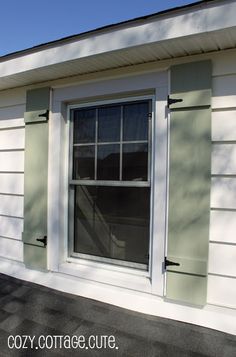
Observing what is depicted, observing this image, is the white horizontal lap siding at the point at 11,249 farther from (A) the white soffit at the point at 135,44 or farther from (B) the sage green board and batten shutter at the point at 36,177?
(A) the white soffit at the point at 135,44

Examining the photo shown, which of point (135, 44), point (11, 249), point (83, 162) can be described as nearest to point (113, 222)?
point (83, 162)

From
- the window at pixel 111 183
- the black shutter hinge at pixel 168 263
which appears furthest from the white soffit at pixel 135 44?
the black shutter hinge at pixel 168 263

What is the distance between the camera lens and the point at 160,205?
2.25 meters

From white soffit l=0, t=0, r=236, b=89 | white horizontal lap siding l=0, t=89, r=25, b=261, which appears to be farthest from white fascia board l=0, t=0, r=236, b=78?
white horizontal lap siding l=0, t=89, r=25, b=261

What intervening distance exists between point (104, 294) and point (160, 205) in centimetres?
87

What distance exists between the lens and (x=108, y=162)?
254 cm

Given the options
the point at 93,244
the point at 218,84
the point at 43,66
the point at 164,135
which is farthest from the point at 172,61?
the point at 93,244

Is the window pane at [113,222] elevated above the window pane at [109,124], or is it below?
below

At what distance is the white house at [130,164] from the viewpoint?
2021mm

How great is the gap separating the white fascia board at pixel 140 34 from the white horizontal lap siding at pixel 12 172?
56 centimetres

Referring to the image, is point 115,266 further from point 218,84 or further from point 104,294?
point 218,84

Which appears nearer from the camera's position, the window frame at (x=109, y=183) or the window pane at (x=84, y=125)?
the window frame at (x=109, y=183)

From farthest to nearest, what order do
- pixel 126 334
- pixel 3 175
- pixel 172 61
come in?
pixel 3 175
pixel 172 61
pixel 126 334

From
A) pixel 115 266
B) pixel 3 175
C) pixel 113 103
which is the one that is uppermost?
pixel 113 103
